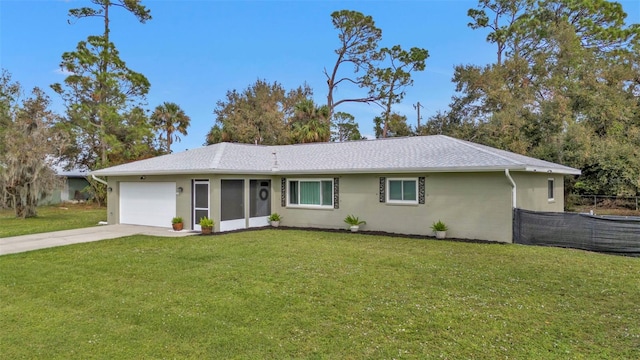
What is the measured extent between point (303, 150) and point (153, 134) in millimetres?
20819

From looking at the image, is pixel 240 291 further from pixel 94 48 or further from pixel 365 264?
pixel 94 48

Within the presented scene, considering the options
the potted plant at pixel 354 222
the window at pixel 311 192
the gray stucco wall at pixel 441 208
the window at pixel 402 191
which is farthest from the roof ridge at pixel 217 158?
the window at pixel 402 191

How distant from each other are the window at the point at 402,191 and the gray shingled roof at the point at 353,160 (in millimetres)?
687

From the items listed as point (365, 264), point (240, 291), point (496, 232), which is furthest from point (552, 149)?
point (240, 291)

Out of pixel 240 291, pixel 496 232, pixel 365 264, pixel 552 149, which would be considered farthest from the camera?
pixel 552 149

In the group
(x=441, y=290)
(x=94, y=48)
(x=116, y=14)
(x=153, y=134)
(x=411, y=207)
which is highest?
(x=116, y=14)

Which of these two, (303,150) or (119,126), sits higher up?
(119,126)

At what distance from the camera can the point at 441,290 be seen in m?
6.30

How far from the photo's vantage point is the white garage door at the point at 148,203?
14859 millimetres

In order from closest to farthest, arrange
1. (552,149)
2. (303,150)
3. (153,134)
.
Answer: (303,150) → (552,149) → (153,134)

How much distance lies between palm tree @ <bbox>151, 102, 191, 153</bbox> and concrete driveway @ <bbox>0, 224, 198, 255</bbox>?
20107 millimetres

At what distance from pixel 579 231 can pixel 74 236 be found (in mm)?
15943

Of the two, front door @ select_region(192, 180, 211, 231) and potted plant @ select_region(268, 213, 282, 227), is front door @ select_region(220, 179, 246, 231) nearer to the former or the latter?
front door @ select_region(192, 180, 211, 231)

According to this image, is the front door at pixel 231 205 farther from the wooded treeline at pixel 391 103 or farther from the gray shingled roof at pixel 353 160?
the wooded treeline at pixel 391 103
